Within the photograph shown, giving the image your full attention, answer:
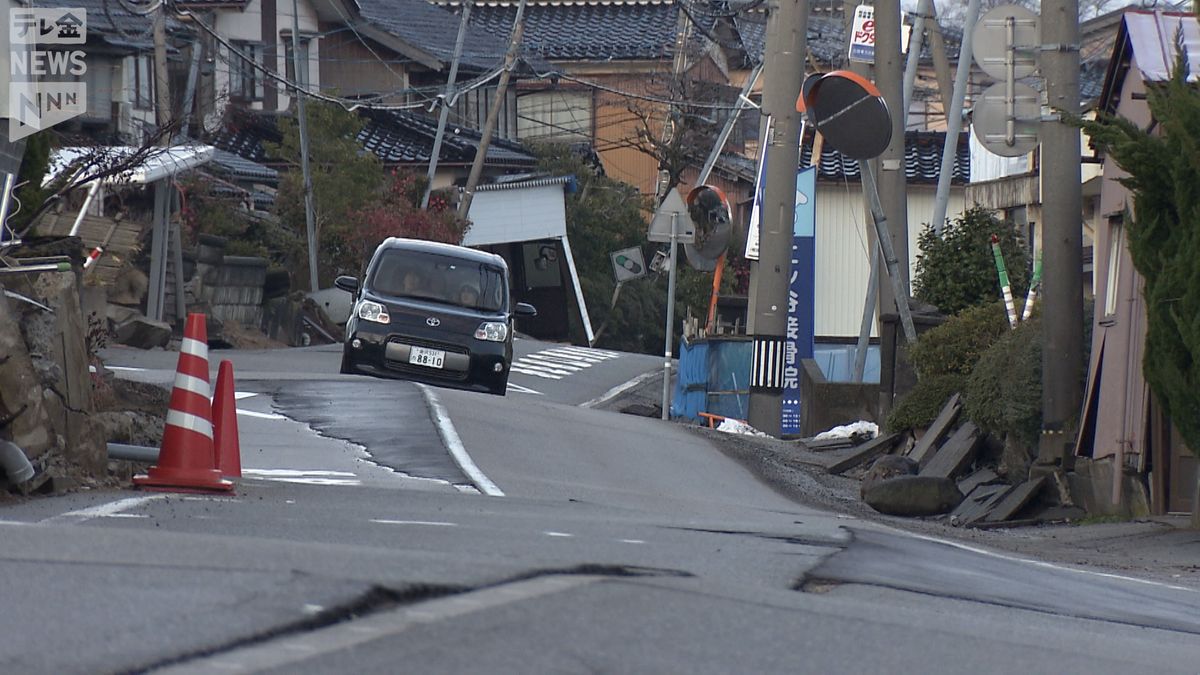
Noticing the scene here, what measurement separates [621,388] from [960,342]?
12337 mm

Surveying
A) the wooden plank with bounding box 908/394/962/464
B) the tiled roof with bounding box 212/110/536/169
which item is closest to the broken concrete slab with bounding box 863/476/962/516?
the wooden plank with bounding box 908/394/962/464

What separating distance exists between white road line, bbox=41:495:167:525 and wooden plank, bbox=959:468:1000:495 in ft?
28.7

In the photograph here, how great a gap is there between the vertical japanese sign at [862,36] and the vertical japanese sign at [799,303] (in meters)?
1.81

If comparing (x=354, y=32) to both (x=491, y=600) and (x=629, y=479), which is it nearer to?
(x=629, y=479)

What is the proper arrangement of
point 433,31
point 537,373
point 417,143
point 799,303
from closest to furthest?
point 799,303
point 537,373
point 417,143
point 433,31

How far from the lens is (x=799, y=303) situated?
2302cm

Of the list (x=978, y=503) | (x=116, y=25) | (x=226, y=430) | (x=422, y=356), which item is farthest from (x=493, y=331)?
(x=116, y=25)

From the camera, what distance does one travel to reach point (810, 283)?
2331 centimetres

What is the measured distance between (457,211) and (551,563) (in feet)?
109

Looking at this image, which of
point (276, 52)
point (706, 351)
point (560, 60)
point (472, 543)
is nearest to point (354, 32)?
point (276, 52)

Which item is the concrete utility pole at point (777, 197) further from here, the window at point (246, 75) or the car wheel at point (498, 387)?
the window at point (246, 75)

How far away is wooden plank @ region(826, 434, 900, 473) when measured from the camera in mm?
17281

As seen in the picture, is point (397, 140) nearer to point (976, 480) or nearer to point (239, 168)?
point (239, 168)

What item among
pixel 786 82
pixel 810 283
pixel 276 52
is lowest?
pixel 810 283
